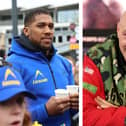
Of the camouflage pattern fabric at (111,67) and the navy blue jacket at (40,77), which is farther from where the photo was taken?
the navy blue jacket at (40,77)

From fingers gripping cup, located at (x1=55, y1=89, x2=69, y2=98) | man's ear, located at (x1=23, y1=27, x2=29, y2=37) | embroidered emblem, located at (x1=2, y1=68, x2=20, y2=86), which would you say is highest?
man's ear, located at (x1=23, y1=27, x2=29, y2=37)

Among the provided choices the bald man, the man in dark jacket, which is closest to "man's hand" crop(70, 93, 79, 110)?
the man in dark jacket

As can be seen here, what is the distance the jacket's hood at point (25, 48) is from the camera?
1921 mm

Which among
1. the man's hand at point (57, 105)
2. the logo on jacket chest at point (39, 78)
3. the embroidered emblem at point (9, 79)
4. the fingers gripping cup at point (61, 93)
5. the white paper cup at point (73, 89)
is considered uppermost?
the embroidered emblem at point (9, 79)

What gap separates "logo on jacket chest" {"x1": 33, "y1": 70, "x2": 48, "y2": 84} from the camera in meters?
1.86

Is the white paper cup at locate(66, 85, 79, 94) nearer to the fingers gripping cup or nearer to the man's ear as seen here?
the fingers gripping cup

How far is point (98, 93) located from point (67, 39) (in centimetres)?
35

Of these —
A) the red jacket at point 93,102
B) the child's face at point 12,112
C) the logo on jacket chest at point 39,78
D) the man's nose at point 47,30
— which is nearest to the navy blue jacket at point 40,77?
the logo on jacket chest at point 39,78

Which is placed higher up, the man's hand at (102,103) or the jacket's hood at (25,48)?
the jacket's hood at (25,48)

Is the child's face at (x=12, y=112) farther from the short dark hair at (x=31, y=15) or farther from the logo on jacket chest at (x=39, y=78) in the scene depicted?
the short dark hair at (x=31, y=15)

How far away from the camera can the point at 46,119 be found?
1942 millimetres

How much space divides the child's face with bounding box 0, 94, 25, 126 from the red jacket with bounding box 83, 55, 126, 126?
0.25m

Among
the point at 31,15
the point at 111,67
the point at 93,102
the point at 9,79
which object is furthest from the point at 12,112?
the point at 31,15

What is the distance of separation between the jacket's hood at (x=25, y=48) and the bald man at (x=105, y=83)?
0.38 m
